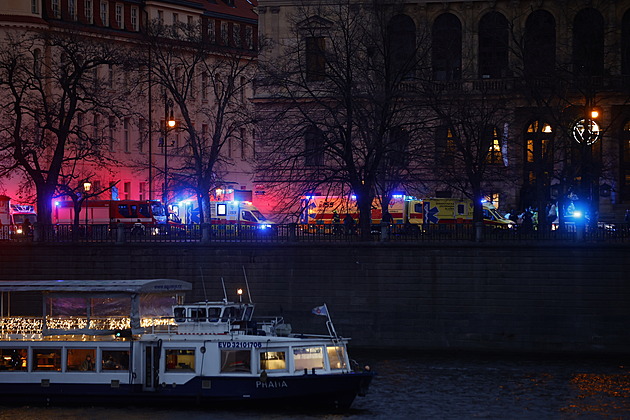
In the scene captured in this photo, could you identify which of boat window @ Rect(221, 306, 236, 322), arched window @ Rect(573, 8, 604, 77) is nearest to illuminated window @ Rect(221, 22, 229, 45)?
arched window @ Rect(573, 8, 604, 77)

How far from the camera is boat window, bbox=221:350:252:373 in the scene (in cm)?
4878

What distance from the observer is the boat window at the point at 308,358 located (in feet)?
159

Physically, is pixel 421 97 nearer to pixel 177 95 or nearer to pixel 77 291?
pixel 177 95

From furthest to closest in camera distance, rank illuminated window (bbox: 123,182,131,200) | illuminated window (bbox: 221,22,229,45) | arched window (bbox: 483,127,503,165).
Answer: illuminated window (bbox: 221,22,229,45), illuminated window (bbox: 123,182,131,200), arched window (bbox: 483,127,503,165)

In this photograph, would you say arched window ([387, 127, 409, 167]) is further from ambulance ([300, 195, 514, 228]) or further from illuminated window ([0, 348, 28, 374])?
illuminated window ([0, 348, 28, 374])

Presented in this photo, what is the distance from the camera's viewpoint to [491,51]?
84250mm

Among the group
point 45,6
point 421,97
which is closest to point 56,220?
point 45,6

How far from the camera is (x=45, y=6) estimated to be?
94.8 meters

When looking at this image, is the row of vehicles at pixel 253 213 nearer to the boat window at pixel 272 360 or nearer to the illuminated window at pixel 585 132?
the illuminated window at pixel 585 132

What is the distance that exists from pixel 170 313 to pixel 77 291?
325 cm

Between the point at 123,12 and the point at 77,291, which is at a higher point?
the point at 123,12

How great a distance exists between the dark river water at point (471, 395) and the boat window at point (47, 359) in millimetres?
1290

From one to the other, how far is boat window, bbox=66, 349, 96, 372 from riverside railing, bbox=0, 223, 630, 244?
51.9 ft

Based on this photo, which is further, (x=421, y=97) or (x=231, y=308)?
(x=421, y=97)
